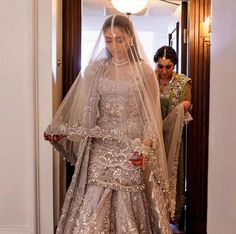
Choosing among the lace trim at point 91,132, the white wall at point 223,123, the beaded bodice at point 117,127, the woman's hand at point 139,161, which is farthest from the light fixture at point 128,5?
the white wall at point 223,123

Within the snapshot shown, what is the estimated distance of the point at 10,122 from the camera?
223cm

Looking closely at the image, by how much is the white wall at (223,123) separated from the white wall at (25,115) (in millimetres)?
1780

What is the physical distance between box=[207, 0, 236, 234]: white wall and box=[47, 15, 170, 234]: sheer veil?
1.35 m

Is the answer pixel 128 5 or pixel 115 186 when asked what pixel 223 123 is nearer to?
pixel 115 186

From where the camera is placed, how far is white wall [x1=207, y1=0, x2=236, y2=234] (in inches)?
17.6

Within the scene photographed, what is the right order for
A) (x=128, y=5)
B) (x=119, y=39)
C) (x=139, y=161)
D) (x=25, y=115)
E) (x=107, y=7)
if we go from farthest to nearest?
(x=107, y=7), (x=128, y=5), (x=25, y=115), (x=119, y=39), (x=139, y=161)

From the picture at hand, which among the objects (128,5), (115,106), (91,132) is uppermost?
(128,5)

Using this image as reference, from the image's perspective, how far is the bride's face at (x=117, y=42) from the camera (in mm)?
1910

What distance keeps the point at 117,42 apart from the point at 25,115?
0.73 m

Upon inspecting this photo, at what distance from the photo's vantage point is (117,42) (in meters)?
1.93

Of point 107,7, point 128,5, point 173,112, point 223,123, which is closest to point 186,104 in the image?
point 173,112

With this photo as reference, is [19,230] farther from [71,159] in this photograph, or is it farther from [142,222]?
[142,222]

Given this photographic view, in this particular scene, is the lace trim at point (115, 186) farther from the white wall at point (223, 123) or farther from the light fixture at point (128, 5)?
the light fixture at point (128, 5)

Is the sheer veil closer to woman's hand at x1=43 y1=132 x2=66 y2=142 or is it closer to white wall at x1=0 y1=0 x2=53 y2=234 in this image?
woman's hand at x1=43 y1=132 x2=66 y2=142
